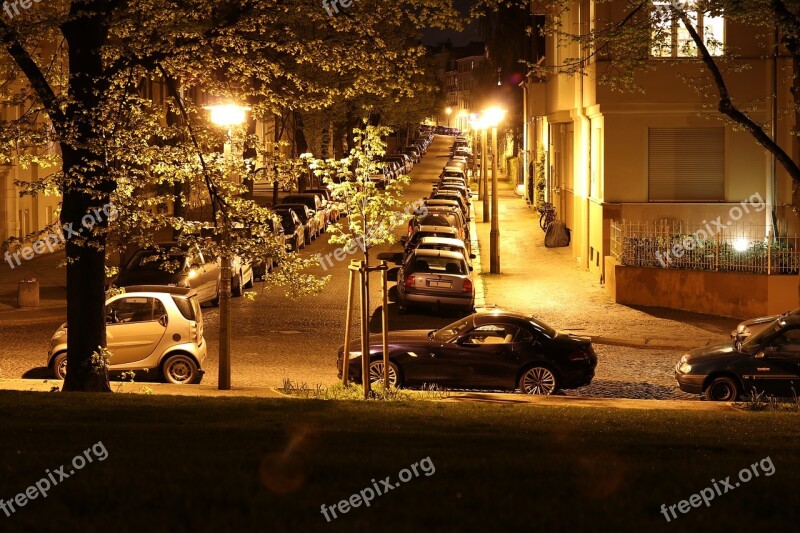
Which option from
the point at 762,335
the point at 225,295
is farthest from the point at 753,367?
the point at 225,295

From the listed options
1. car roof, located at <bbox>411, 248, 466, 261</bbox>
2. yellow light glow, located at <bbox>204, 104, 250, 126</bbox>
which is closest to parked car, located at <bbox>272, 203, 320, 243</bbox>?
car roof, located at <bbox>411, 248, 466, 261</bbox>

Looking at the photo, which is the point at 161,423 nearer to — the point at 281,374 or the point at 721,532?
the point at 721,532

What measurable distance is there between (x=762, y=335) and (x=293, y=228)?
20927mm

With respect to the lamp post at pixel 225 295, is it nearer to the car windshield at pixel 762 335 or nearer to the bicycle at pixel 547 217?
the car windshield at pixel 762 335

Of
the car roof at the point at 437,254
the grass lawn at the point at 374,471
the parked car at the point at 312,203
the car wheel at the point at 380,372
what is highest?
the parked car at the point at 312,203

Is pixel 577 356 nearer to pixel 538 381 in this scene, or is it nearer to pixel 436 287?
pixel 538 381

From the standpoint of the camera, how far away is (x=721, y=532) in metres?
5.89

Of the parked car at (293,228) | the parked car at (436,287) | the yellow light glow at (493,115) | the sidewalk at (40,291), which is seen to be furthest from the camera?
the parked car at (293,228)

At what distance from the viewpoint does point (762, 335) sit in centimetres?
1562

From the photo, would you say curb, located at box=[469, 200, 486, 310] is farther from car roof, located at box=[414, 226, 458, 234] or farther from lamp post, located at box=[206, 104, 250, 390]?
A: lamp post, located at box=[206, 104, 250, 390]

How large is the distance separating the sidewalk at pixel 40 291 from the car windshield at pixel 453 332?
19.4 feet

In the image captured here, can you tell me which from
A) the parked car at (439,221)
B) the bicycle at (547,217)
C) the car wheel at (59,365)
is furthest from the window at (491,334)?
the bicycle at (547,217)

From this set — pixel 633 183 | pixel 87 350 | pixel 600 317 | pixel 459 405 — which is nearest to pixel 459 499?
pixel 459 405

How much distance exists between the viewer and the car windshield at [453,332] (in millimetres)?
16170
